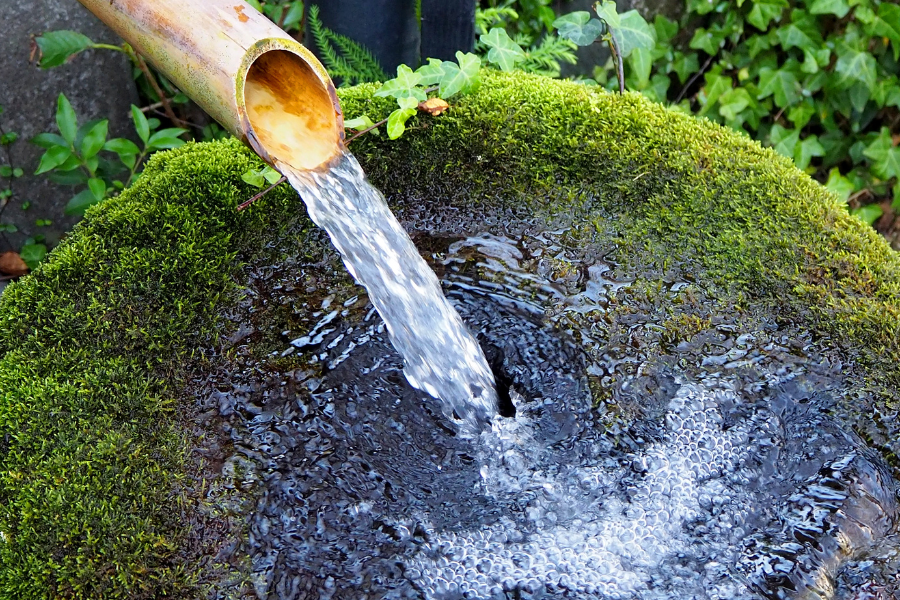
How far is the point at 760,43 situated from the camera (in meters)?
3.36

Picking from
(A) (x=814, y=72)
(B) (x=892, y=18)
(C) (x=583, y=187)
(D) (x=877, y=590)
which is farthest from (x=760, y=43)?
(D) (x=877, y=590)

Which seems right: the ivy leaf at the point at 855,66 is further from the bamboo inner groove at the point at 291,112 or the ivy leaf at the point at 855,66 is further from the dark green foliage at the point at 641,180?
the bamboo inner groove at the point at 291,112

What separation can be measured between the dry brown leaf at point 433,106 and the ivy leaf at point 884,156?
7.81ft

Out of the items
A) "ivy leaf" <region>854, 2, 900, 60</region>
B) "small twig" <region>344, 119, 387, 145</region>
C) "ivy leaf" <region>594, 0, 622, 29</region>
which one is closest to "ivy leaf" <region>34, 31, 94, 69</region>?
"small twig" <region>344, 119, 387, 145</region>

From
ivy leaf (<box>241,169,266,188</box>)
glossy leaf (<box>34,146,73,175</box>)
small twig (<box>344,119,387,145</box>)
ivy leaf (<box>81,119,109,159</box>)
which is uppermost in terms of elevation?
small twig (<box>344,119,387,145</box>)

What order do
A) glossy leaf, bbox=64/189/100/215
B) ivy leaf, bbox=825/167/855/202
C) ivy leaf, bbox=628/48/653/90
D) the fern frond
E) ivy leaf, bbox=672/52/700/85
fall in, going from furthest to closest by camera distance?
1. ivy leaf, bbox=672/52/700/85
2. ivy leaf, bbox=825/167/855/202
3. ivy leaf, bbox=628/48/653/90
4. glossy leaf, bbox=64/189/100/215
5. the fern frond

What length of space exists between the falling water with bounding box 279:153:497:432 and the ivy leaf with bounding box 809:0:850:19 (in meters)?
2.46

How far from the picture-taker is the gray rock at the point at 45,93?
269cm

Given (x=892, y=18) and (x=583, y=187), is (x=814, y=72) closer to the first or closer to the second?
(x=892, y=18)

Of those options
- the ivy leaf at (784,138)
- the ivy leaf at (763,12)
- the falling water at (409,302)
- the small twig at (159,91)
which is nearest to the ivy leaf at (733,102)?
the ivy leaf at (784,138)

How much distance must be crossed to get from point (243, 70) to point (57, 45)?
1532mm

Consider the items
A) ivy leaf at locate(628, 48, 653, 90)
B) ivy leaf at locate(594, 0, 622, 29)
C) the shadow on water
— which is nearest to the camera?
the shadow on water

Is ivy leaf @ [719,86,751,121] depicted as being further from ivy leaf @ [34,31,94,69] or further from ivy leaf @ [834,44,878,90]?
ivy leaf @ [34,31,94,69]

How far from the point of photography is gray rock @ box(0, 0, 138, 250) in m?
2.69
